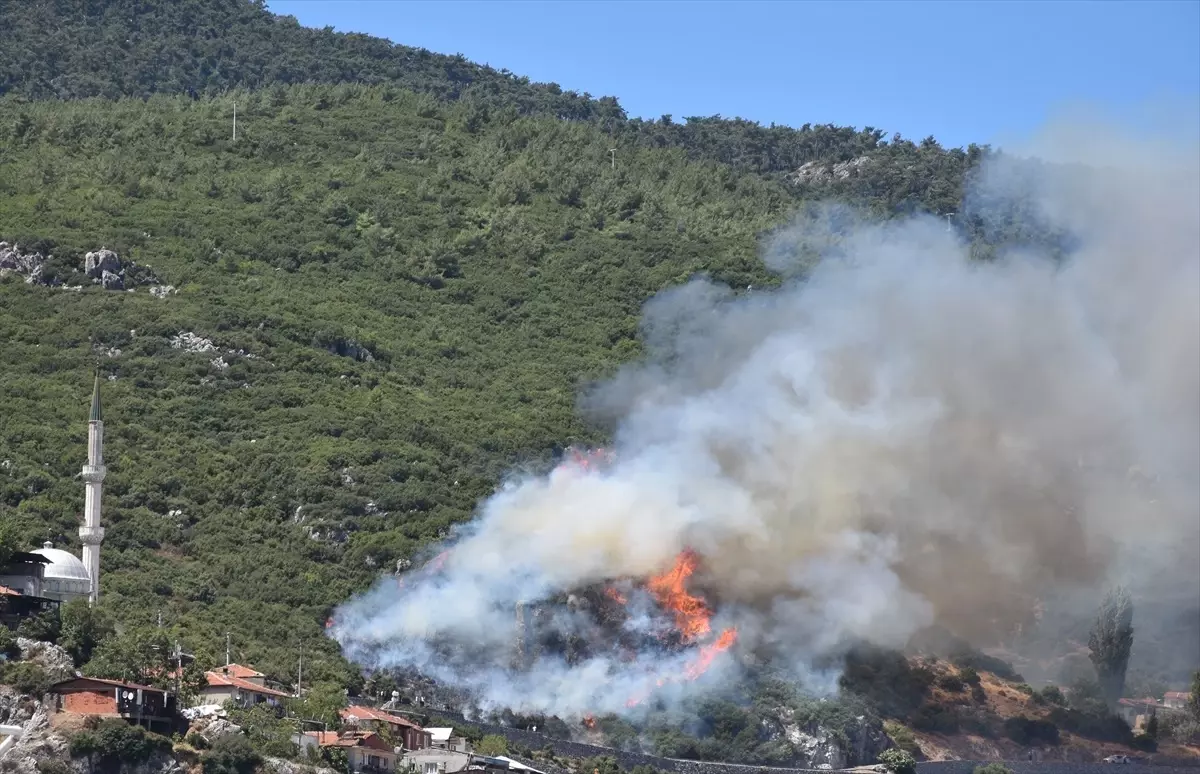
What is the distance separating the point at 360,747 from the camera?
105m

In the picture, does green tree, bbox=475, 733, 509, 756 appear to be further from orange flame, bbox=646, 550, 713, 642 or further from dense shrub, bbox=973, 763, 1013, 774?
dense shrub, bbox=973, 763, 1013, 774

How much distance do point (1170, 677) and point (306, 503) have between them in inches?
1727

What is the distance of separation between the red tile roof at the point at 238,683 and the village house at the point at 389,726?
9.46 feet

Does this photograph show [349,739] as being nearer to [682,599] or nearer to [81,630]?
[81,630]

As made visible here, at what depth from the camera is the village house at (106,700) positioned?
95438 millimetres

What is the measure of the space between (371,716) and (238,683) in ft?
20.4

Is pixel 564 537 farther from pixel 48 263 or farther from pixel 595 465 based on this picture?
pixel 48 263

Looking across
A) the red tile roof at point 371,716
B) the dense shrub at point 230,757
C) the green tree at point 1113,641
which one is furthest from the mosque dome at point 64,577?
the green tree at point 1113,641

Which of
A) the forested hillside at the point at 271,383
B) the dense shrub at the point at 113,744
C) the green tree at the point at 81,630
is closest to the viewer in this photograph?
the dense shrub at the point at 113,744

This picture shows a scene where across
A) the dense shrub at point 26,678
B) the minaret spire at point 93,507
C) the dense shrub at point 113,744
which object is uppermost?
the minaret spire at point 93,507

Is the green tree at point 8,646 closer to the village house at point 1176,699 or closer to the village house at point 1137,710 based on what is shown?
the village house at point 1137,710

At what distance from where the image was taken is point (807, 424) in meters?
126

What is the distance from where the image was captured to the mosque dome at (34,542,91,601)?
11094 centimetres

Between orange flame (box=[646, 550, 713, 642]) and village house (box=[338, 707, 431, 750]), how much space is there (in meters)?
14.9
